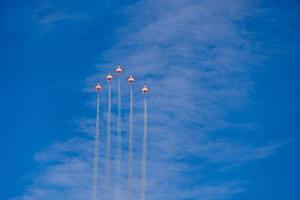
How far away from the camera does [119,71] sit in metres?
65.0

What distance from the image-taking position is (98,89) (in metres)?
64.9

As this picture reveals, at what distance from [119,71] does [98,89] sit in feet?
11.9

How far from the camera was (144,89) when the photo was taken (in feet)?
204

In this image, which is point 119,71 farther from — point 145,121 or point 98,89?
point 145,121

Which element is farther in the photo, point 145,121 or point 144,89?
point 145,121

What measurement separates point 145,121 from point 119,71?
9.56 meters

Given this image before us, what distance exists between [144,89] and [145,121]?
9.73 metres

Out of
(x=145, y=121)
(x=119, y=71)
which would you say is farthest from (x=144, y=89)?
(x=145, y=121)

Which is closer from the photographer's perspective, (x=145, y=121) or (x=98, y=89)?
(x=98, y=89)

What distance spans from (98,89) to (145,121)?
31.4ft

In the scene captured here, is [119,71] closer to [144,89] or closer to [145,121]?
[144,89]

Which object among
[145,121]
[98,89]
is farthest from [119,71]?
[145,121]
